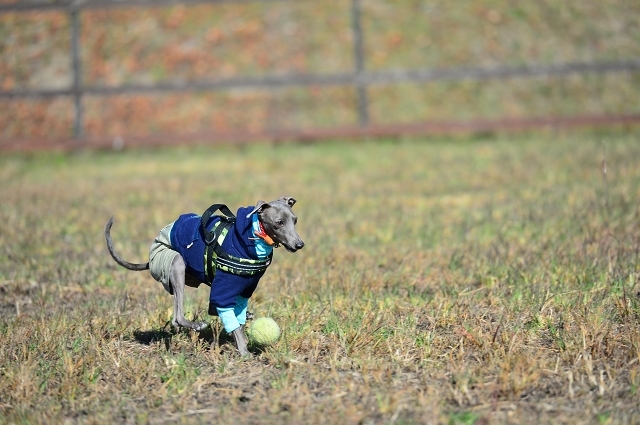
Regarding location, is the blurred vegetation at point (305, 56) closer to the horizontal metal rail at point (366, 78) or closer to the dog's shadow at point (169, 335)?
the horizontal metal rail at point (366, 78)

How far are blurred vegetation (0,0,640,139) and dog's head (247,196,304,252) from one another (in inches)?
478

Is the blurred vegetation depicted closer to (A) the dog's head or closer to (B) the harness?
(B) the harness

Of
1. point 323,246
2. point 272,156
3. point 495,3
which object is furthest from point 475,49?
point 323,246

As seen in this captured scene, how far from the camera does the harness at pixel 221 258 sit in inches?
193

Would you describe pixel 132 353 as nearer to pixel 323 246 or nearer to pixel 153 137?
pixel 323 246

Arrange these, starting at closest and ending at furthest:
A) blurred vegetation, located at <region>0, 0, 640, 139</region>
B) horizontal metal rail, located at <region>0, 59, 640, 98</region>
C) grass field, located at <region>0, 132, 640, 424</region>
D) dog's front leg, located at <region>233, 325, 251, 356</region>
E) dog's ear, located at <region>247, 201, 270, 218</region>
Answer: grass field, located at <region>0, 132, 640, 424</region>, dog's ear, located at <region>247, 201, 270, 218</region>, dog's front leg, located at <region>233, 325, 251, 356</region>, horizontal metal rail, located at <region>0, 59, 640, 98</region>, blurred vegetation, located at <region>0, 0, 640, 139</region>

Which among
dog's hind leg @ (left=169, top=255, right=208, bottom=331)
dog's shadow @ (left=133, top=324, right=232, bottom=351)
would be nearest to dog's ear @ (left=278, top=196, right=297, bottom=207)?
dog's hind leg @ (left=169, top=255, right=208, bottom=331)

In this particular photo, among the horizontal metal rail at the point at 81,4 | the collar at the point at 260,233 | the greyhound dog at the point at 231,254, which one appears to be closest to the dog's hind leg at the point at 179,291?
the greyhound dog at the point at 231,254

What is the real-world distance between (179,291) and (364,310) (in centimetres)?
130

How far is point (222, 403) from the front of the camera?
449cm

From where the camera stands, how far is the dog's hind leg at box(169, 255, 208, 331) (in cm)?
516

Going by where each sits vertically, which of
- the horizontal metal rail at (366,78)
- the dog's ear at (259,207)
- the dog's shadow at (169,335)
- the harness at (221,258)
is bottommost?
the dog's shadow at (169,335)

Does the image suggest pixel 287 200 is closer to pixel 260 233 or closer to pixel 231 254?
pixel 260 233

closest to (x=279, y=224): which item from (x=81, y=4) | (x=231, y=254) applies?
(x=231, y=254)
